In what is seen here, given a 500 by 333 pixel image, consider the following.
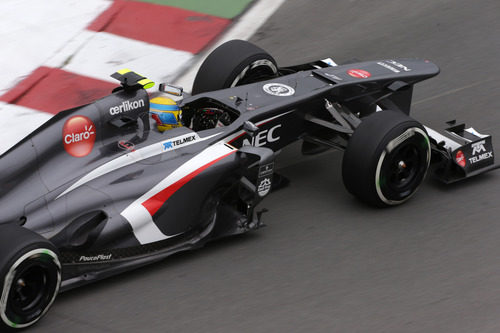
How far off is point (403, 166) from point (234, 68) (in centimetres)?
179

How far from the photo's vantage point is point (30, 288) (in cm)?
507

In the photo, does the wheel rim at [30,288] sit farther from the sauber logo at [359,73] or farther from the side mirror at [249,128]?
the sauber logo at [359,73]

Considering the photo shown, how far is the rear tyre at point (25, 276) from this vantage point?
4.85 meters

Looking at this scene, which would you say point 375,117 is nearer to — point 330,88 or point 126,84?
point 330,88

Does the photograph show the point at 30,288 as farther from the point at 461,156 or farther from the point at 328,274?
the point at 461,156

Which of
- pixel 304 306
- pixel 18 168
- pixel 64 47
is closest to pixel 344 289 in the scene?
pixel 304 306

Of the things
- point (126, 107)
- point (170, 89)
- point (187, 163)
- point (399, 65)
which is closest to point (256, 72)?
point (170, 89)

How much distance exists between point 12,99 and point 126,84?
8.92 ft

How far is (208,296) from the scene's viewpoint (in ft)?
18.1

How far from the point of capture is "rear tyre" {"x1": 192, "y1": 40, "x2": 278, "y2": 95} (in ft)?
23.8

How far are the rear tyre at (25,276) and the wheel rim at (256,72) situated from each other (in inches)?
111

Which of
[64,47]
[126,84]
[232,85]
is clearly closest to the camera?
[126,84]

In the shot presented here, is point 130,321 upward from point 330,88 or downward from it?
downward

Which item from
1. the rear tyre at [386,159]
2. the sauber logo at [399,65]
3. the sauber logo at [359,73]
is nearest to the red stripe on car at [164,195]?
the rear tyre at [386,159]
